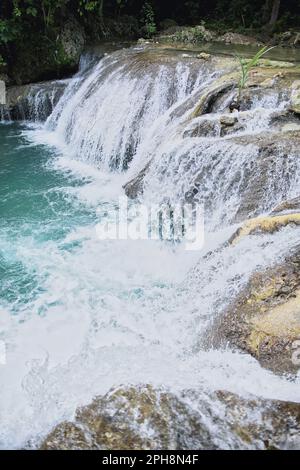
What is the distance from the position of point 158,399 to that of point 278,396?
669 mm

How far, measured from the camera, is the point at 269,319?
3.06m

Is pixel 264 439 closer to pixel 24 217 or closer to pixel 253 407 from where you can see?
pixel 253 407

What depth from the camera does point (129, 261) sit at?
5.07m

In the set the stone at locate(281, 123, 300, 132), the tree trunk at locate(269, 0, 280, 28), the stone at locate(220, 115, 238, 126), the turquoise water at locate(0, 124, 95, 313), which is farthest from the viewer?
the tree trunk at locate(269, 0, 280, 28)

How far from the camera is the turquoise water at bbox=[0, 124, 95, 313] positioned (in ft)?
15.7

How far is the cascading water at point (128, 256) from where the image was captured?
9.93 feet

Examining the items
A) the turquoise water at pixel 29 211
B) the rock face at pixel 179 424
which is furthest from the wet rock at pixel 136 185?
the rock face at pixel 179 424

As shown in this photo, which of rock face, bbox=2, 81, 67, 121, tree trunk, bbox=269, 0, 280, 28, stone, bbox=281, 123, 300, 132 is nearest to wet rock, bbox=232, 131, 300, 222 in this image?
stone, bbox=281, 123, 300, 132

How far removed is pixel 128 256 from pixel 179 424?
2935mm

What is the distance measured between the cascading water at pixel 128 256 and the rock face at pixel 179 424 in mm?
144

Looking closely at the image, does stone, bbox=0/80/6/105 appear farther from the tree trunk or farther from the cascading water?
the tree trunk

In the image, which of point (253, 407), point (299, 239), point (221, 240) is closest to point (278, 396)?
point (253, 407)

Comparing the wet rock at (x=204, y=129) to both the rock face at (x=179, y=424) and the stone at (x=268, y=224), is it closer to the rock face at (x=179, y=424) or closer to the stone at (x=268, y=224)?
the stone at (x=268, y=224)

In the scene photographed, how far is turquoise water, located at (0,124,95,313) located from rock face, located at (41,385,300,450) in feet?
7.22
